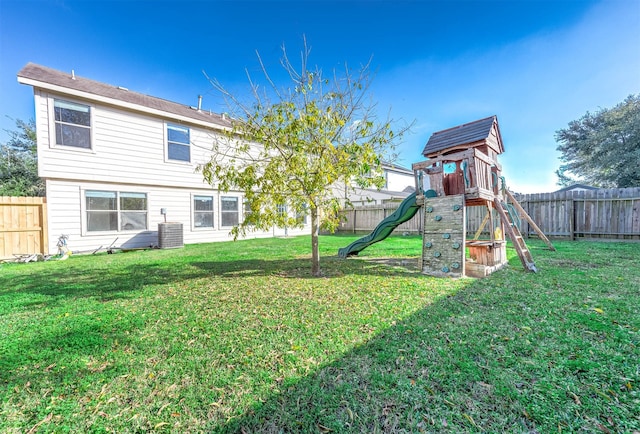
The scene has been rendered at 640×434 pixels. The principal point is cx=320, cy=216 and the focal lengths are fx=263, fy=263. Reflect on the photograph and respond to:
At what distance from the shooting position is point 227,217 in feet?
41.1

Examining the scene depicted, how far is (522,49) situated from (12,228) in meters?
17.2

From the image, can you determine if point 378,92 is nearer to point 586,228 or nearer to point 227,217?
point 227,217

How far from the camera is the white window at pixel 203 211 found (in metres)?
11.5

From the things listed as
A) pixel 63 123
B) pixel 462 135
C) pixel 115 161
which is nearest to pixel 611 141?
pixel 462 135

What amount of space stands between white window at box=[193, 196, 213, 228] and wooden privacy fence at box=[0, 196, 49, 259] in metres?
4.55

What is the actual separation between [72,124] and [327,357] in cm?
1129

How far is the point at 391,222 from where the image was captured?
261 inches

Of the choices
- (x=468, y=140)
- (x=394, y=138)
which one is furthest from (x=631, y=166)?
(x=394, y=138)

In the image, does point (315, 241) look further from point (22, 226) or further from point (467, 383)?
point (22, 226)

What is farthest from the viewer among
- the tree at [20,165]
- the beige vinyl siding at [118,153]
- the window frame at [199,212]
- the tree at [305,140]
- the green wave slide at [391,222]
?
the tree at [20,165]

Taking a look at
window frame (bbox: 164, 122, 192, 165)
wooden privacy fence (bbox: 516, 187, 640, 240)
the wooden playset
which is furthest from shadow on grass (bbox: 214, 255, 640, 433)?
window frame (bbox: 164, 122, 192, 165)

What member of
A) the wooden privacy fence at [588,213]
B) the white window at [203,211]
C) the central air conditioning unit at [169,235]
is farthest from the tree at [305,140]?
the wooden privacy fence at [588,213]

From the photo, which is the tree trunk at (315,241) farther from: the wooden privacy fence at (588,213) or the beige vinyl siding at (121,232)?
the wooden privacy fence at (588,213)

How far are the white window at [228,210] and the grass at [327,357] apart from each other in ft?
25.5
